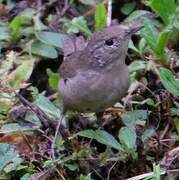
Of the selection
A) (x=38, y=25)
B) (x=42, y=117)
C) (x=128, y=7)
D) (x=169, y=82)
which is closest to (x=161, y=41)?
(x=169, y=82)

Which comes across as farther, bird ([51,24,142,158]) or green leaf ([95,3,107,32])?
green leaf ([95,3,107,32])

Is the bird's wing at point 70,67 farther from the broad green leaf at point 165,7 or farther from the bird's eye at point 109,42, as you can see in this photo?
the broad green leaf at point 165,7

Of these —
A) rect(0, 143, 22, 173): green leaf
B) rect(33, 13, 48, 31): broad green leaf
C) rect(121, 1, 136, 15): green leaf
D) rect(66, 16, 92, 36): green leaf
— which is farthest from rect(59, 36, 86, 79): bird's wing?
rect(121, 1, 136, 15): green leaf

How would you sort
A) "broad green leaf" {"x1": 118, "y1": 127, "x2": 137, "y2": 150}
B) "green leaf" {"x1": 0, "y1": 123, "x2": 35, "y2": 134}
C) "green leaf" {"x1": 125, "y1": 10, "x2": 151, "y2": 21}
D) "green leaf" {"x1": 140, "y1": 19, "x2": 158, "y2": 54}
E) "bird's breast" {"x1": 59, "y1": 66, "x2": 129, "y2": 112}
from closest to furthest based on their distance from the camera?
"broad green leaf" {"x1": 118, "y1": 127, "x2": 137, "y2": 150}
"bird's breast" {"x1": 59, "y1": 66, "x2": 129, "y2": 112}
"green leaf" {"x1": 0, "y1": 123, "x2": 35, "y2": 134}
"green leaf" {"x1": 140, "y1": 19, "x2": 158, "y2": 54}
"green leaf" {"x1": 125, "y1": 10, "x2": 151, "y2": 21}

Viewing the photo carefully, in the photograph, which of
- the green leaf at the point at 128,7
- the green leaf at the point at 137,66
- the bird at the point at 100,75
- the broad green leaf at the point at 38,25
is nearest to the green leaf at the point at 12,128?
the bird at the point at 100,75

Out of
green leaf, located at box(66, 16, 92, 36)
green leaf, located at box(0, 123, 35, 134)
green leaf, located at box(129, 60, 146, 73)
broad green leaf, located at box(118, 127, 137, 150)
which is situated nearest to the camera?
broad green leaf, located at box(118, 127, 137, 150)

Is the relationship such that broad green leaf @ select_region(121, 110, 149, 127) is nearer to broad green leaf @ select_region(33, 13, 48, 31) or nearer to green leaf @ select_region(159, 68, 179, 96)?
green leaf @ select_region(159, 68, 179, 96)
